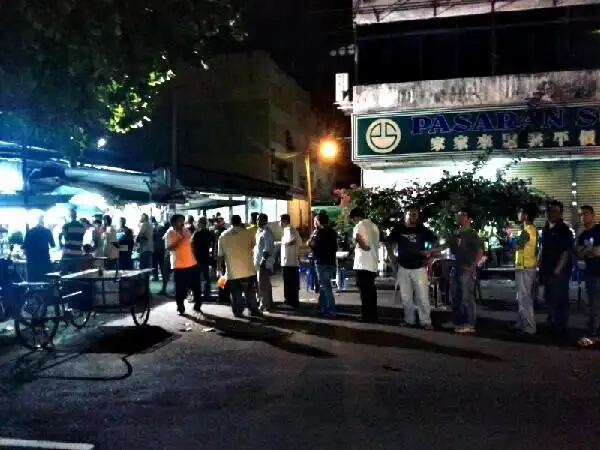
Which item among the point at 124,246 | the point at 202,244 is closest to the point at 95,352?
the point at 202,244

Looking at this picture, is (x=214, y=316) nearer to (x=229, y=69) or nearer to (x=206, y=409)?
(x=206, y=409)

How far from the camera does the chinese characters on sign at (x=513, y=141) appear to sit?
1576 cm

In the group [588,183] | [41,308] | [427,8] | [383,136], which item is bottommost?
[41,308]

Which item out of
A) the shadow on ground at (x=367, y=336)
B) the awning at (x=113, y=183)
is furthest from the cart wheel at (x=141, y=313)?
the awning at (x=113, y=183)

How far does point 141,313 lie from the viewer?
33.1ft

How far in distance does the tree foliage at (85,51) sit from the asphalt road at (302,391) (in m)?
3.19

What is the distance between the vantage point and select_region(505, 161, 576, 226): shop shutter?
54.4ft

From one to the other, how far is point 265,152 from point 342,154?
9.90m

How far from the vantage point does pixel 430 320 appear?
31.1 ft

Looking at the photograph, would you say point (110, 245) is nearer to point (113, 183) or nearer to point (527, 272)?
point (113, 183)

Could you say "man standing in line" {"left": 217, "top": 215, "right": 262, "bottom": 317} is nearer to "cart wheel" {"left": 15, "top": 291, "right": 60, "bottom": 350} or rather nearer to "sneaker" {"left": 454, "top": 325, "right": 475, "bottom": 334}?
"cart wheel" {"left": 15, "top": 291, "right": 60, "bottom": 350}

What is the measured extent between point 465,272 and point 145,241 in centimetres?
867

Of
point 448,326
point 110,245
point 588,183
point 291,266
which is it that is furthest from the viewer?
point 588,183

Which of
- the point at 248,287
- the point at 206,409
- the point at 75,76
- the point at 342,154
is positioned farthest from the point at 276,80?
the point at 206,409
